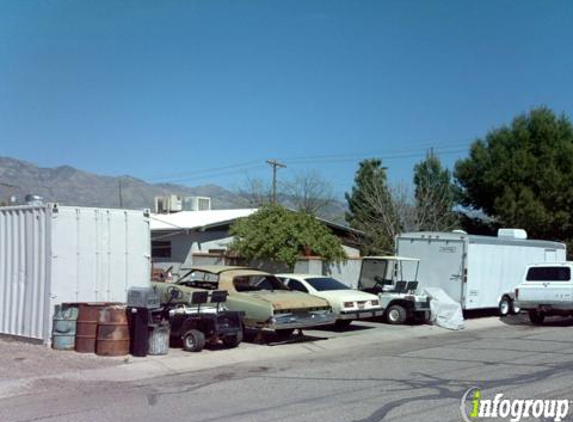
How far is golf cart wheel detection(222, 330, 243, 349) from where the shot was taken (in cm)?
1407

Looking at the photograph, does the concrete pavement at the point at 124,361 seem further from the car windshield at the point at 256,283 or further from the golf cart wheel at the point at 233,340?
the car windshield at the point at 256,283

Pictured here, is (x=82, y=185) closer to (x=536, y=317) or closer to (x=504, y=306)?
(x=504, y=306)

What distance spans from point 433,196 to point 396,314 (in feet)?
57.1

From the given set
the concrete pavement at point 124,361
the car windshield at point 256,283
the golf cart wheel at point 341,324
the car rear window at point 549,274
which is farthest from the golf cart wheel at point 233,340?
the car rear window at point 549,274

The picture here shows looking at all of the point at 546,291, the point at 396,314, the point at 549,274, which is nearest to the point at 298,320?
the point at 396,314

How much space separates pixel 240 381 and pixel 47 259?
539 centimetres

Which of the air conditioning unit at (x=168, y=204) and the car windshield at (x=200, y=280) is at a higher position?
the air conditioning unit at (x=168, y=204)

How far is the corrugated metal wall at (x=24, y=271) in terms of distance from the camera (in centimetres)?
1392

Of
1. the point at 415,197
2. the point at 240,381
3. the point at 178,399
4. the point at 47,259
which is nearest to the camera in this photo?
the point at 178,399

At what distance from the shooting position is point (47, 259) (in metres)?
13.9

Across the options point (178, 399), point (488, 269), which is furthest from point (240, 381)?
point (488, 269)

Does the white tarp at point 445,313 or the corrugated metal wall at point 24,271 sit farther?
the white tarp at point 445,313

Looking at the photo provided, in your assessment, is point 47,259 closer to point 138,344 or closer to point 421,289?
point 138,344

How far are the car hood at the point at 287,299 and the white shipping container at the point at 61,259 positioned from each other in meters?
2.60
